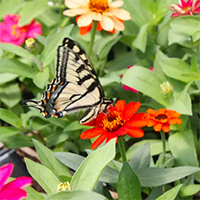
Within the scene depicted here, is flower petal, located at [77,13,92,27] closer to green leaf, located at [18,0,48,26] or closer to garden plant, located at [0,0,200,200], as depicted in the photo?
garden plant, located at [0,0,200,200]

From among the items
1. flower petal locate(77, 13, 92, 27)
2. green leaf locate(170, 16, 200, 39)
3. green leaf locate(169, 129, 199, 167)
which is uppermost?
flower petal locate(77, 13, 92, 27)

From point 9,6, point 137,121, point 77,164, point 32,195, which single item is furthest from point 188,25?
point 9,6

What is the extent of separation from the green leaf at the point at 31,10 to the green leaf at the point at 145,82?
1.73ft

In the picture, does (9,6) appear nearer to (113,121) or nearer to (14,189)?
(113,121)

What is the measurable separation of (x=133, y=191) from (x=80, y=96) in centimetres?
32

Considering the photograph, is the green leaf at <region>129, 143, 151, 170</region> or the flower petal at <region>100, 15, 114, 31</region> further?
the flower petal at <region>100, 15, 114, 31</region>

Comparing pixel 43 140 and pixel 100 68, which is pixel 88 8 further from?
pixel 43 140

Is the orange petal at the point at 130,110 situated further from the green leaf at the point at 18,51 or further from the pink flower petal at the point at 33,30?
the pink flower petal at the point at 33,30

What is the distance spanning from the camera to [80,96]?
1042 millimetres

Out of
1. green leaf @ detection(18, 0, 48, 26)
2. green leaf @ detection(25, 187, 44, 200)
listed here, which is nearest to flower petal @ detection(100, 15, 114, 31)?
green leaf @ detection(18, 0, 48, 26)

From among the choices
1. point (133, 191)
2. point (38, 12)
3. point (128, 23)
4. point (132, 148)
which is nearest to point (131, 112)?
point (133, 191)

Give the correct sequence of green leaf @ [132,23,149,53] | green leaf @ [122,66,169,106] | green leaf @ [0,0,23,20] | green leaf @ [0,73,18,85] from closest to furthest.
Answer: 1. green leaf @ [122,66,169,106]
2. green leaf @ [132,23,149,53]
3. green leaf @ [0,73,18,85]
4. green leaf @ [0,0,23,20]

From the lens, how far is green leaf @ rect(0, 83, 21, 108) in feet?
4.76

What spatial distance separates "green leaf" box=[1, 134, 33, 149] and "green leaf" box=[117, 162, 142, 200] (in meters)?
0.54
